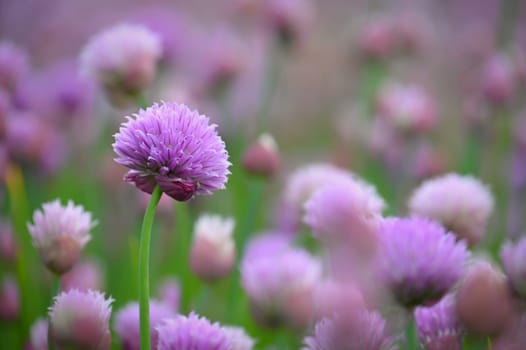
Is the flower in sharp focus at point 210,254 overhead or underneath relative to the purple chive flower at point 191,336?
overhead

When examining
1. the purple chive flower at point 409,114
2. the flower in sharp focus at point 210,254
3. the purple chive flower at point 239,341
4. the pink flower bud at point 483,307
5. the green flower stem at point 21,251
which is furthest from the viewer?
the purple chive flower at point 409,114

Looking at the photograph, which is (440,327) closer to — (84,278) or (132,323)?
(132,323)

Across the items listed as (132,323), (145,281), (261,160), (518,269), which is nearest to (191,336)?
(145,281)

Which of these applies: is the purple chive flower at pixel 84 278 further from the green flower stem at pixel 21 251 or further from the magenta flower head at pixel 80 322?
the magenta flower head at pixel 80 322

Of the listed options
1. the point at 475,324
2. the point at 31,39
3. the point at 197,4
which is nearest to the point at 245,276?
the point at 475,324

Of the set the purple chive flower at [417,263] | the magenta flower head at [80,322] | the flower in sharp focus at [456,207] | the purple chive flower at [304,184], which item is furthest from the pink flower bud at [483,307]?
the purple chive flower at [304,184]

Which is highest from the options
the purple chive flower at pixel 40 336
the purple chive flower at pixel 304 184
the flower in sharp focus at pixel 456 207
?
the purple chive flower at pixel 304 184
